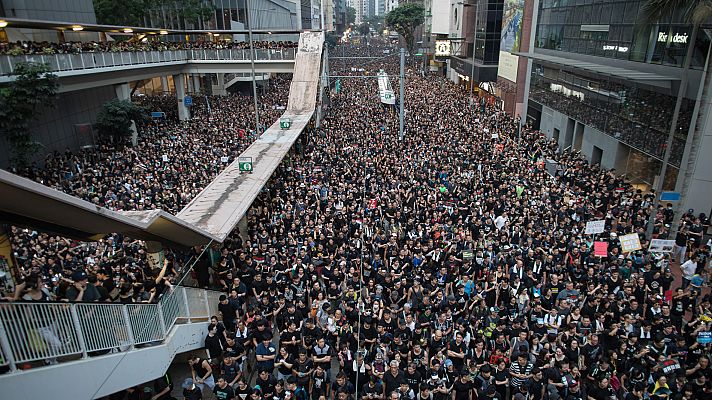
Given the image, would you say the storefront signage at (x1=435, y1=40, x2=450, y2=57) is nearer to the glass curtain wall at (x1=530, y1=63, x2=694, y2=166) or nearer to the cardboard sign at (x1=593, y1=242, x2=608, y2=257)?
the glass curtain wall at (x1=530, y1=63, x2=694, y2=166)

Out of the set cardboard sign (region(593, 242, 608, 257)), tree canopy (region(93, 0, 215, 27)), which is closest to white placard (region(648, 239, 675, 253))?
cardboard sign (region(593, 242, 608, 257))

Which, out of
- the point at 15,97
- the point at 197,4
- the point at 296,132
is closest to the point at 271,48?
the point at 296,132

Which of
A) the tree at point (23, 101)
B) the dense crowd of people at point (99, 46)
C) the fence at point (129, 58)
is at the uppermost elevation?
the dense crowd of people at point (99, 46)

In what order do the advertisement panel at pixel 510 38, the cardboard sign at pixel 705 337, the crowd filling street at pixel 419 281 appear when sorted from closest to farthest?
the crowd filling street at pixel 419 281, the cardboard sign at pixel 705 337, the advertisement panel at pixel 510 38

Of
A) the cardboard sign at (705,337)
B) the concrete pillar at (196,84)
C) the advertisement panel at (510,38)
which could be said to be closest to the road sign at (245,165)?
the cardboard sign at (705,337)

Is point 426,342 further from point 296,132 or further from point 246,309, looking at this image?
point 296,132

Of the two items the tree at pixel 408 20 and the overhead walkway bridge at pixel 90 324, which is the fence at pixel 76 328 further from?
the tree at pixel 408 20
